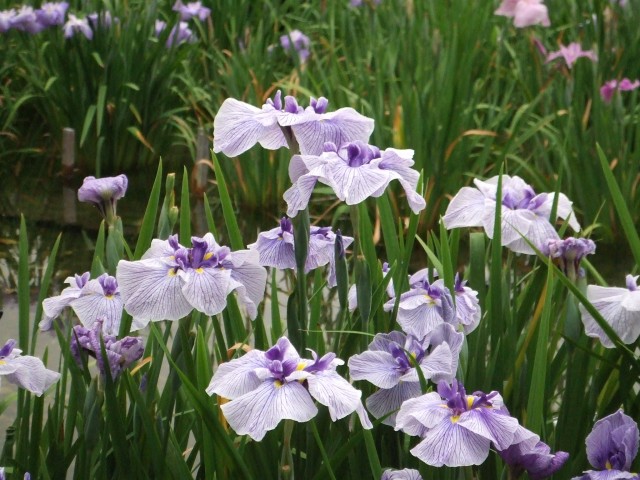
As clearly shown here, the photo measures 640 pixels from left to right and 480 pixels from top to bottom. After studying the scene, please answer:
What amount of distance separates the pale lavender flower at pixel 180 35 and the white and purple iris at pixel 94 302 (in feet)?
11.6

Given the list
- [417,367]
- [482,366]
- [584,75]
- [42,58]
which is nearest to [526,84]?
[584,75]

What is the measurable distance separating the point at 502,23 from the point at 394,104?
1.89 m

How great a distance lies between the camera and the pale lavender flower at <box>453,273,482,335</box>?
160cm

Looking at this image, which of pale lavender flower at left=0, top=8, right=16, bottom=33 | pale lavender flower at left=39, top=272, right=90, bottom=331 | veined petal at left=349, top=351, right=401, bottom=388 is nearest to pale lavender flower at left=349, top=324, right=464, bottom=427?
veined petal at left=349, top=351, right=401, bottom=388

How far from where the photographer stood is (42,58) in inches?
201

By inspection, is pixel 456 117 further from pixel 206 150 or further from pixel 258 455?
pixel 258 455

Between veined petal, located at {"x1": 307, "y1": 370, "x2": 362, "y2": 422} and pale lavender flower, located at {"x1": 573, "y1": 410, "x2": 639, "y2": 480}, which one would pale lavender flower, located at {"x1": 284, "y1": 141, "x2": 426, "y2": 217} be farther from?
pale lavender flower, located at {"x1": 573, "y1": 410, "x2": 639, "y2": 480}

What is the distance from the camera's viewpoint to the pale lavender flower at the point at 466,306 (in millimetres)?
1602

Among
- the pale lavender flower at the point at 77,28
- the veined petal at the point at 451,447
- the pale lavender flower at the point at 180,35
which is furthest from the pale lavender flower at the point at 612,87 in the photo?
the veined petal at the point at 451,447

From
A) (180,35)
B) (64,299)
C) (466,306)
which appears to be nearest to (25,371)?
(64,299)

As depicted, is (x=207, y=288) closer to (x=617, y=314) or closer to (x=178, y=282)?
(x=178, y=282)

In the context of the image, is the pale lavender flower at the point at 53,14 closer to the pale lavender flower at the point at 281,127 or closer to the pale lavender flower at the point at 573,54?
the pale lavender flower at the point at 573,54

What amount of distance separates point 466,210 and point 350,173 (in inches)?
15.1

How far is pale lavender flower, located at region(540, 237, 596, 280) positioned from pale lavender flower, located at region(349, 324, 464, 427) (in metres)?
0.25
